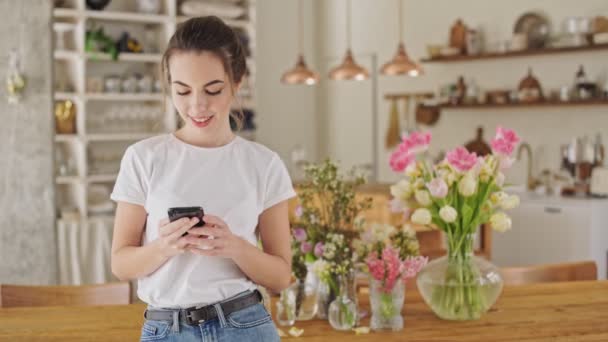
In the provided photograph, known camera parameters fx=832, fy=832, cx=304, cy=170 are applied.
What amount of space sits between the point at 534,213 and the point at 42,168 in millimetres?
3538

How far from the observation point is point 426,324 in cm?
234

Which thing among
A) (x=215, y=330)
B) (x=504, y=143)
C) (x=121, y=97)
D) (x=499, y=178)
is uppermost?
(x=121, y=97)

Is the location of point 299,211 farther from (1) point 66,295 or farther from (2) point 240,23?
(2) point 240,23

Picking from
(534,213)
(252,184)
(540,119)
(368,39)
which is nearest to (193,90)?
(252,184)

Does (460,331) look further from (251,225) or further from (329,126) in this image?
(329,126)

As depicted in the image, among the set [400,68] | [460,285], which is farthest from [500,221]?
[400,68]

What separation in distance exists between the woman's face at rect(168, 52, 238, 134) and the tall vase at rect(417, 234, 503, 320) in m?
1.04

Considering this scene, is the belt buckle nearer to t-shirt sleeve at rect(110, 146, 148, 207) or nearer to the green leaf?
t-shirt sleeve at rect(110, 146, 148, 207)

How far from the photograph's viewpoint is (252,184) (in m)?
1.61

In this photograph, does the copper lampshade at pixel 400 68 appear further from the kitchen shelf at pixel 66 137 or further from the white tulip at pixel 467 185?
the white tulip at pixel 467 185

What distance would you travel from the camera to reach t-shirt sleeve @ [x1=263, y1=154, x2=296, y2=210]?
164 centimetres

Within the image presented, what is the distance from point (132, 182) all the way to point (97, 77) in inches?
210

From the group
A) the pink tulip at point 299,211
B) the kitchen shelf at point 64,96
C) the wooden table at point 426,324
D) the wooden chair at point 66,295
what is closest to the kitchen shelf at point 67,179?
the kitchen shelf at point 64,96

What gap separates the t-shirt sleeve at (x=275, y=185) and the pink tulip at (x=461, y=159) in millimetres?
800
